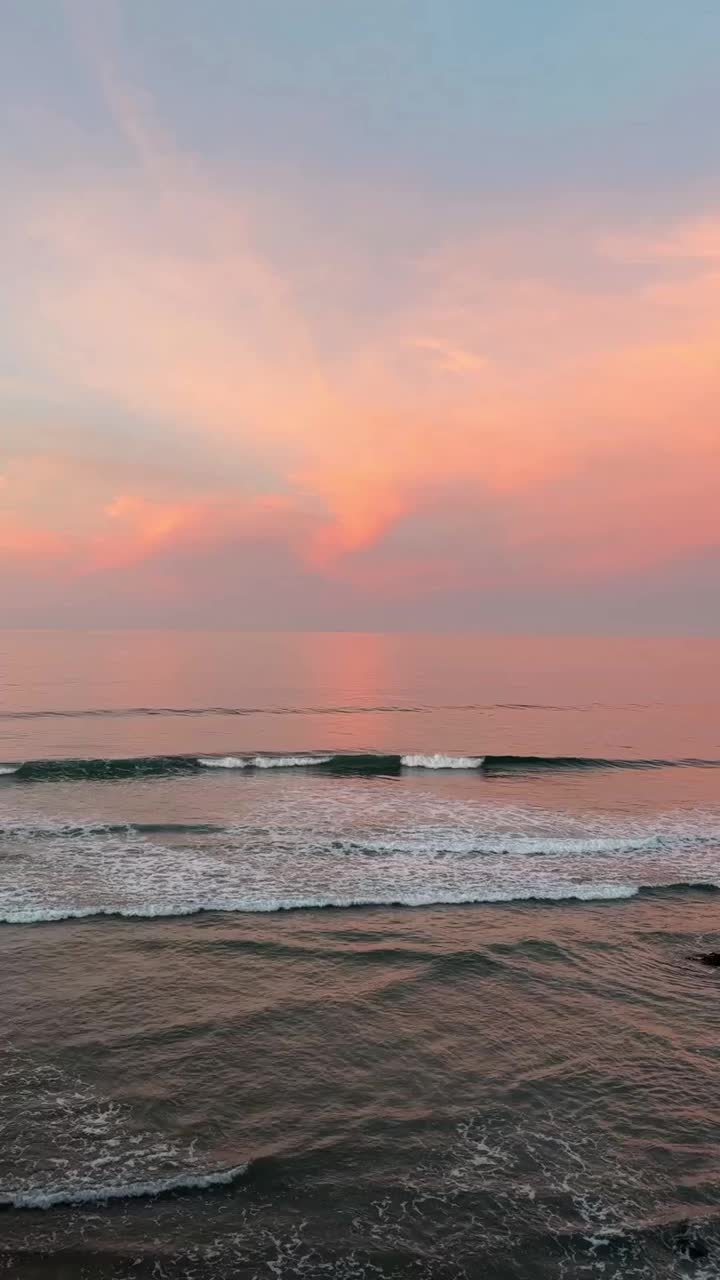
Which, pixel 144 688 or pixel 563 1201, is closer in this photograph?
pixel 563 1201

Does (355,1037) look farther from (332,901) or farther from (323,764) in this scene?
(323,764)

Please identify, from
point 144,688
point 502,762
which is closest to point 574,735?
point 502,762

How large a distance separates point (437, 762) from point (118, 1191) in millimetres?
38111

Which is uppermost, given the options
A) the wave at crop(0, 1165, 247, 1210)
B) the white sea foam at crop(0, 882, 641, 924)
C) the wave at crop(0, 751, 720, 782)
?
the wave at crop(0, 751, 720, 782)

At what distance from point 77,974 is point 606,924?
536 inches

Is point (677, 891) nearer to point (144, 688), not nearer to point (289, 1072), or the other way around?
point (289, 1072)

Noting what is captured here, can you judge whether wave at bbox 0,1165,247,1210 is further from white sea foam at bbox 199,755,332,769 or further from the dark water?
white sea foam at bbox 199,755,332,769

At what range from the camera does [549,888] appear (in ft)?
75.0

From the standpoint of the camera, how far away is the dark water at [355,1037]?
30.3 ft

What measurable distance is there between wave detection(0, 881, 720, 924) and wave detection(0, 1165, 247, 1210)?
10090 mm

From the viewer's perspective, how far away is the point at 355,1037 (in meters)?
13.8

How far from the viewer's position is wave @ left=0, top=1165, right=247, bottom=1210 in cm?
945

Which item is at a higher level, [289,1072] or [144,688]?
[144,688]

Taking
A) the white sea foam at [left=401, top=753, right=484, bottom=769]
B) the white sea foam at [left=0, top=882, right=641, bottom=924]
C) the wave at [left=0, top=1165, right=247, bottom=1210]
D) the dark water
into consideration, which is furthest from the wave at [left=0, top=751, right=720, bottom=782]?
the wave at [left=0, top=1165, right=247, bottom=1210]
